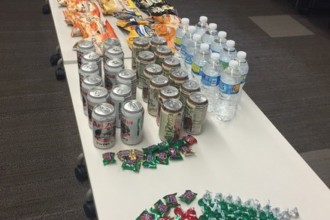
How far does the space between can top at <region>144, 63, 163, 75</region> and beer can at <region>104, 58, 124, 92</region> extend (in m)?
0.09

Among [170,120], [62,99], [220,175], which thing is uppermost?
[170,120]

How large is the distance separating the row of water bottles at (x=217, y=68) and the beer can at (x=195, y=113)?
131 millimetres

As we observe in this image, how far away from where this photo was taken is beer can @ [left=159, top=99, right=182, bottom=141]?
1.00m

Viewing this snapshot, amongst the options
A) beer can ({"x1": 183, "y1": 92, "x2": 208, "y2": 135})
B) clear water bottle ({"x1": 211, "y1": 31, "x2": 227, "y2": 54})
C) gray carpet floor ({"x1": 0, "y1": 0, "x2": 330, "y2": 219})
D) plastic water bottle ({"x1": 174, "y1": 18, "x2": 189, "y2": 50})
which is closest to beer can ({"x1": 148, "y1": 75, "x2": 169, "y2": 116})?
beer can ({"x1": 183, "y1": 92, "x2": 208, "y2": 135})

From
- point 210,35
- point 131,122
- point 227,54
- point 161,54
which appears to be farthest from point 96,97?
point 210,35

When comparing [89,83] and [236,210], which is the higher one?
[89,83]

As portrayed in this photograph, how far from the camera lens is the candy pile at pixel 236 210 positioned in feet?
2.90

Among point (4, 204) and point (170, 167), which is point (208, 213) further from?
point (4, 204)

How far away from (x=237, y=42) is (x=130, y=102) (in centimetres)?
229

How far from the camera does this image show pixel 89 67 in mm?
1149

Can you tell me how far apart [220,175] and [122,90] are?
0.39 metres

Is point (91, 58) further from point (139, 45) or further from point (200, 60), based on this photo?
point (200, 60)

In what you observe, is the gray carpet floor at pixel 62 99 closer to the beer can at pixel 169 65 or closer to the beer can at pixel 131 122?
the beer can at pixel 131 122

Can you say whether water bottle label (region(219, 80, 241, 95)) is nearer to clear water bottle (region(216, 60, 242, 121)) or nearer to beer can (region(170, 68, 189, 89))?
clear water bottle (region(216, 60, 242, 121))
